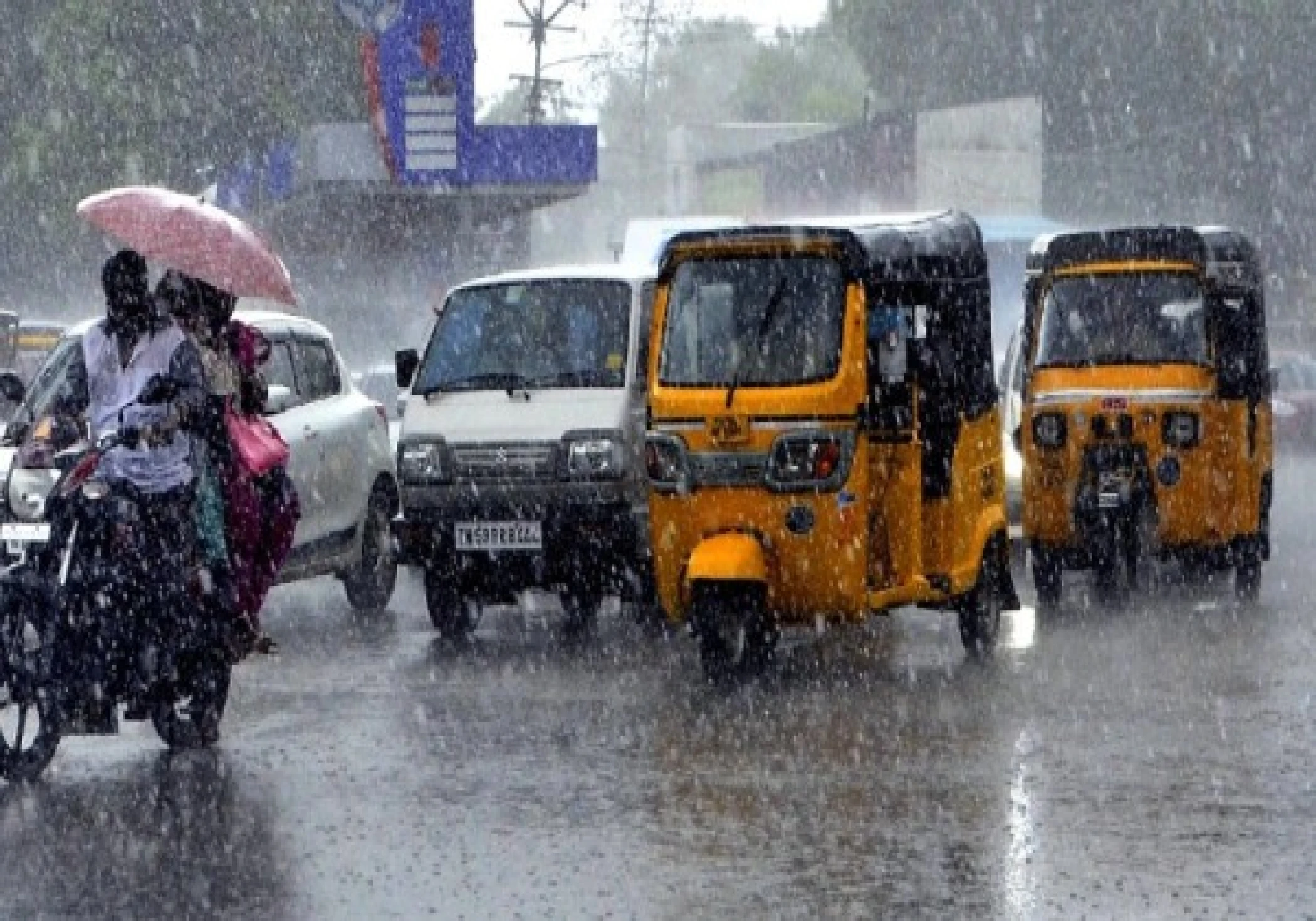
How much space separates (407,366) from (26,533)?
226 inches

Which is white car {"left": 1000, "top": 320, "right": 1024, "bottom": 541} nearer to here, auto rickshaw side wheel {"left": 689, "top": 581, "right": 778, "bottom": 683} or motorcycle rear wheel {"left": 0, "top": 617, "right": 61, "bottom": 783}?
auto rickshaw side wheel {"left": 689, "top": 581, "right": 778, "bottom": 683}

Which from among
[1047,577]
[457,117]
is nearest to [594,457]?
[1047,577]

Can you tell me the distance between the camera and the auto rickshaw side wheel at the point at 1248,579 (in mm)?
17312

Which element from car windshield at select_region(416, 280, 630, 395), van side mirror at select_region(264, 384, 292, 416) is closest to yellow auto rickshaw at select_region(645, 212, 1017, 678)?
van side mirror at select_region(264, 384, 292, 416)

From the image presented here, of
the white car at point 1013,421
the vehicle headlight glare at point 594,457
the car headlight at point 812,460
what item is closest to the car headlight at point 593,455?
the vehicle headlight glare at point 594,457

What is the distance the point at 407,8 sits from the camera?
40531mm

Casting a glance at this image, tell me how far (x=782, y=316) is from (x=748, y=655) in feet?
5.37

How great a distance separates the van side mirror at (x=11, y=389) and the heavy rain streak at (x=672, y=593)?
3 cm

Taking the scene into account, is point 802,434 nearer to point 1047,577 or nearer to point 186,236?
point 186,236

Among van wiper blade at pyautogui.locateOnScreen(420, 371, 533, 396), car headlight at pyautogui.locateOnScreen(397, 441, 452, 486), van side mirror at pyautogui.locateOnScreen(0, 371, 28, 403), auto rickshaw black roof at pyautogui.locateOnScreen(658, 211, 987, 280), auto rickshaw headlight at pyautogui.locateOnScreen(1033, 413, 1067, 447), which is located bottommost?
auto rickshaw headlight at pyautogui.locateOnScreen(1033, 413, 1067, 447)

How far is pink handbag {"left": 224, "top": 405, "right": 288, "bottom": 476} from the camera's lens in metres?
11.0

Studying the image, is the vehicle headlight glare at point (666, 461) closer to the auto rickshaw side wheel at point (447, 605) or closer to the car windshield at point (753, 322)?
the car windshield at point (753, 322)

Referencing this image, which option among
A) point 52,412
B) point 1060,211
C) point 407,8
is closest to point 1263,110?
point 1060,211

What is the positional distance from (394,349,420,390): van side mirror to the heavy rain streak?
3 cm
